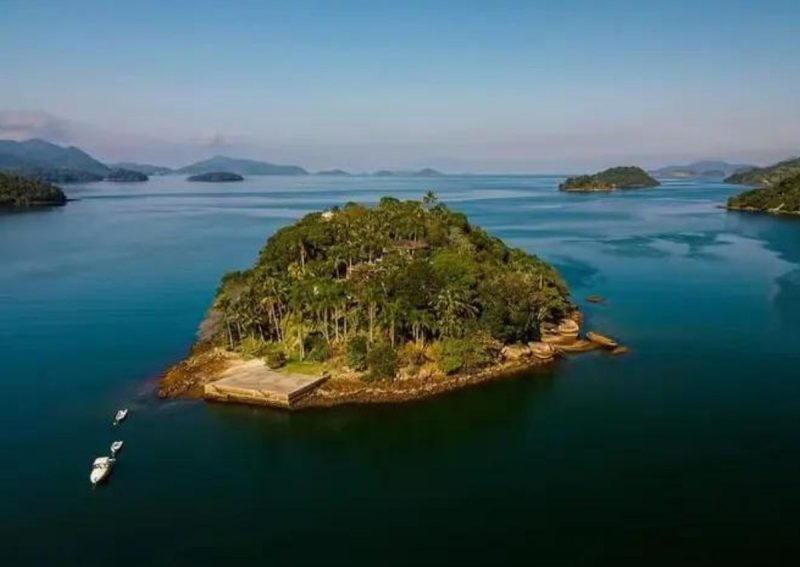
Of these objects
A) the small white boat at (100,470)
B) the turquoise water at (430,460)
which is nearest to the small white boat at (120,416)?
the turquoise water at (430,460)

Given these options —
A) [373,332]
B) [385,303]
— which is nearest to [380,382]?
[373,332]

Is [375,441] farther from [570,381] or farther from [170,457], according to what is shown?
[570,381]

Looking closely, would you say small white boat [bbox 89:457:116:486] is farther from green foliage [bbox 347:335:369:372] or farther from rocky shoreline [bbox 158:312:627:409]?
green foliage [bbox 347:335:369:372]

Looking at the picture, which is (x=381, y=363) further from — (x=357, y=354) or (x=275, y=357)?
(x=275, y=357)

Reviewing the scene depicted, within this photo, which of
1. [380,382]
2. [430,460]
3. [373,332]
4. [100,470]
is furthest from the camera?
[373,332]

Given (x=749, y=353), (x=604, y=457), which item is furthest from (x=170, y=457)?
(x=749, y=353)

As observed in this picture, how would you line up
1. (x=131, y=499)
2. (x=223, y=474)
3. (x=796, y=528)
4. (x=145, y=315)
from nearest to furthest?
(x=796, y=528)
(x=131, y=499)
(x=223, y=474)
(x=145, y=315)
